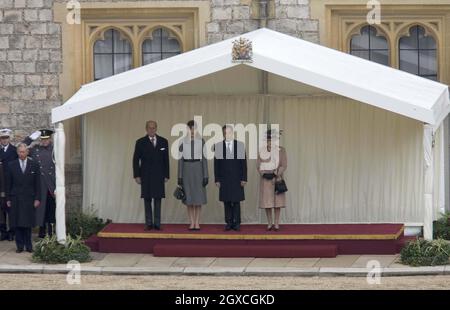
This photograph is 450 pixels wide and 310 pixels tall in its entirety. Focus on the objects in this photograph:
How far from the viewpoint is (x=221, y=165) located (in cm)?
2009

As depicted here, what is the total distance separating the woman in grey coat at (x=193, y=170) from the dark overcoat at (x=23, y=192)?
6.92ft

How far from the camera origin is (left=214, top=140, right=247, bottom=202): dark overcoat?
20016 millimetres

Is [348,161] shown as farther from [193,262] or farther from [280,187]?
[193,262]

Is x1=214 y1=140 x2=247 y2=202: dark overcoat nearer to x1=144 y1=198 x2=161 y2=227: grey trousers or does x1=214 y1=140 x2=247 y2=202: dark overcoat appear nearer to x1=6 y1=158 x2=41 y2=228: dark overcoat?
x1=144 y1=198 x2=161 y2=227: grey trousers

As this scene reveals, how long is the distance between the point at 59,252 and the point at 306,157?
4617mm

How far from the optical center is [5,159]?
21.0 metres

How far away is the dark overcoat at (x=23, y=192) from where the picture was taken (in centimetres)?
1962

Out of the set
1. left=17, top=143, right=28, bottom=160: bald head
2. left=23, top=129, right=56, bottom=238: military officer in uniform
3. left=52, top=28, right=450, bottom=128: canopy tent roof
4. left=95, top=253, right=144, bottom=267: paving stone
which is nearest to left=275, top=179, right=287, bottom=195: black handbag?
left=52, top=28, right=450, bottom=128: canopy tent roof

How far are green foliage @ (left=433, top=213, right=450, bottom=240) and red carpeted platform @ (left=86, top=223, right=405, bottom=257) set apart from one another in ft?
2.50

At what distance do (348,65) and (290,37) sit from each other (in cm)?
143

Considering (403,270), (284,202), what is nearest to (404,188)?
(284,202)
